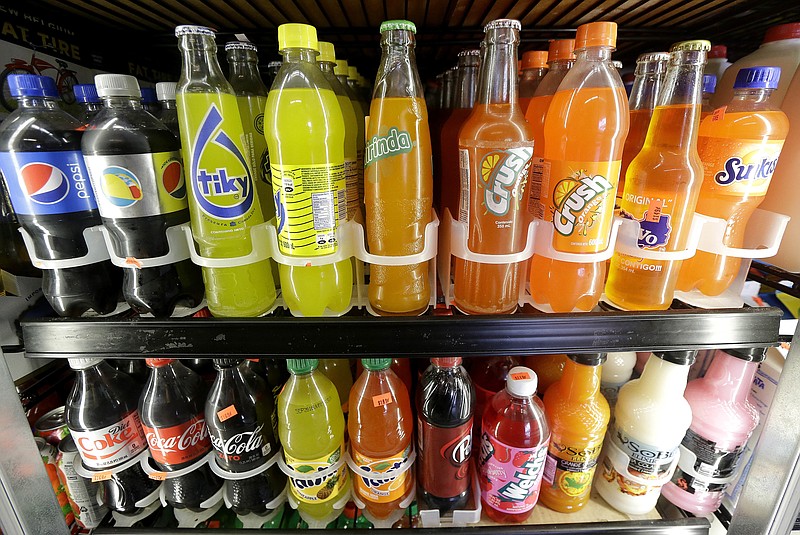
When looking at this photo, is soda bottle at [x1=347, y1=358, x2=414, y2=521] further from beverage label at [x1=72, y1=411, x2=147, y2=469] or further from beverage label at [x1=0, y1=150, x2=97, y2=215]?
beverage label at [x1=0, y1=150, x2=97, y2=215]

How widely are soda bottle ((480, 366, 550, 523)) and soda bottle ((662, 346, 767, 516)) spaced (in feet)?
1.15

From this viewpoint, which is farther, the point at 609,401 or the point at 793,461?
the point at 609,401

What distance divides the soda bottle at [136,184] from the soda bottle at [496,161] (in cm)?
53

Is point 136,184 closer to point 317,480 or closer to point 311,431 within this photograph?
point 311,431

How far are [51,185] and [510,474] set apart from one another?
1060mm

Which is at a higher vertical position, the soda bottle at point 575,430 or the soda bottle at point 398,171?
the soda bottle at point 398,171

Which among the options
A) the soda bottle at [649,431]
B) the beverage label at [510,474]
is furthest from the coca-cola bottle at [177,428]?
the soda bottle at [649,431]

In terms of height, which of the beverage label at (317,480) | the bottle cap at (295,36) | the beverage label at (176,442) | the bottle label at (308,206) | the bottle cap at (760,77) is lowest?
the beverage label at (317,480)

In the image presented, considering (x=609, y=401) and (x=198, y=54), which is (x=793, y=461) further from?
(x=198, y=54)

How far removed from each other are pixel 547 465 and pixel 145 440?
95cm

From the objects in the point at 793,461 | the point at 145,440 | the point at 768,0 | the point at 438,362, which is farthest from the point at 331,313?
the point at 768,0

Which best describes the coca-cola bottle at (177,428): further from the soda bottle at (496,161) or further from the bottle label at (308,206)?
the soda bottle at (496,161)

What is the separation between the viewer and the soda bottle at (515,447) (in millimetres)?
862

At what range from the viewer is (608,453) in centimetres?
97
